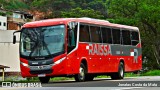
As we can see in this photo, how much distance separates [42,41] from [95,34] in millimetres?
3740

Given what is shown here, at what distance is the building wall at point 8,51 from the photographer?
181 feet

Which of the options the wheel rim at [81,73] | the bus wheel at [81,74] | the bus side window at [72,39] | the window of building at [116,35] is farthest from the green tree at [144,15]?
the bus side window at [72,39]

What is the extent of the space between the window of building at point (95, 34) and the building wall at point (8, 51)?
29.1 meters

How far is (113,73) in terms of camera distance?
29797mm

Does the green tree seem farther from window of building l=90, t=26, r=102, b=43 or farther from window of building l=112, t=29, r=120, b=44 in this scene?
window of building l=90, t=26, r=102, b=43

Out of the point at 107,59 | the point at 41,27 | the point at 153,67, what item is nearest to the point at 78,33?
the point at 41,27

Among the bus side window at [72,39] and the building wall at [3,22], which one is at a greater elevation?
the bus side window at [72,39]

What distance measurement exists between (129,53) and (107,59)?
3.34m

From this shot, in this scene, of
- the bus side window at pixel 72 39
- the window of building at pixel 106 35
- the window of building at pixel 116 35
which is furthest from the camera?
the window of building at pixel 116 35

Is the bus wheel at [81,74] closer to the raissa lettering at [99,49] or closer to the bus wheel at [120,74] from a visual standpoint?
the raissa lettering at [99,49]

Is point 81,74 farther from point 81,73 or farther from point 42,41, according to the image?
point 42,41

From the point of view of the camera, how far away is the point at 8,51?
A: 5638 cm

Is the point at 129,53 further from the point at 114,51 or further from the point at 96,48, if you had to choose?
the point at 96,48

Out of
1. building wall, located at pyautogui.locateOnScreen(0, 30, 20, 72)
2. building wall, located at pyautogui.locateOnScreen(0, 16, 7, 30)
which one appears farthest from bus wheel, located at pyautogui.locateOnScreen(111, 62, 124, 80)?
building wall, located at pyautogui.locateOnScreen(0, 16, 7, 30)
